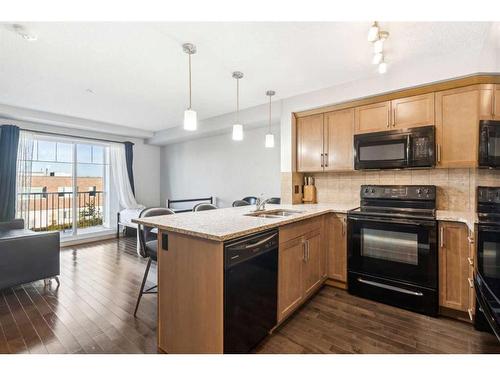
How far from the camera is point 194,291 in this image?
1528 mm

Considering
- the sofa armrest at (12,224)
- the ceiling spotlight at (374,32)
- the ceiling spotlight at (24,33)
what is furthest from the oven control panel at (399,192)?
the sofa armrest at (12,224)

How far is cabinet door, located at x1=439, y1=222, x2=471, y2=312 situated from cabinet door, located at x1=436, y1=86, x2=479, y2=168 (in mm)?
682

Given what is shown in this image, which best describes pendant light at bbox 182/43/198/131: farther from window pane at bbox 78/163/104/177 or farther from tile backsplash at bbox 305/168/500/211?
window pane at bbox 78/163/104/177

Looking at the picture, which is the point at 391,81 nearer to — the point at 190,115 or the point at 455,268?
the point at 455,268

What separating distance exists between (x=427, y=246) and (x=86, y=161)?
617cm

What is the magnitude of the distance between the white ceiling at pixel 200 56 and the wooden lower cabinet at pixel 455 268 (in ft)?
5.49

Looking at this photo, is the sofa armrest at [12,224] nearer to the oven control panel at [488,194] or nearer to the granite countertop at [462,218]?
the granite countertop at [462,218]

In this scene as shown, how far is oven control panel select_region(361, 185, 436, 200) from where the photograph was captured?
8.56ft

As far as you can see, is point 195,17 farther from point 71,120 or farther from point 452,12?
point 71,120

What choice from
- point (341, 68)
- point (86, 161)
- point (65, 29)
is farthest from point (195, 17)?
point (86, 161)

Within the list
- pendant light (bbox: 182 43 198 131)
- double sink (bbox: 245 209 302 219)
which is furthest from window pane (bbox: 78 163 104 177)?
double sink (bbox: 245 209 302 219)

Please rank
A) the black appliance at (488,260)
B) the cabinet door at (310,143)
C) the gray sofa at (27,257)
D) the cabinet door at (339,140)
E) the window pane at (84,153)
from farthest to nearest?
the window pane at (84,153)
the cabinet door at (310,143)
the cabinet door at (339,140)
the gray sofa at (27,257)
the black appliance at (488,260)

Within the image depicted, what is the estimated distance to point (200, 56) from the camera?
93.6 inches

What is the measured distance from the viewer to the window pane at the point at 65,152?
16.1 ft
